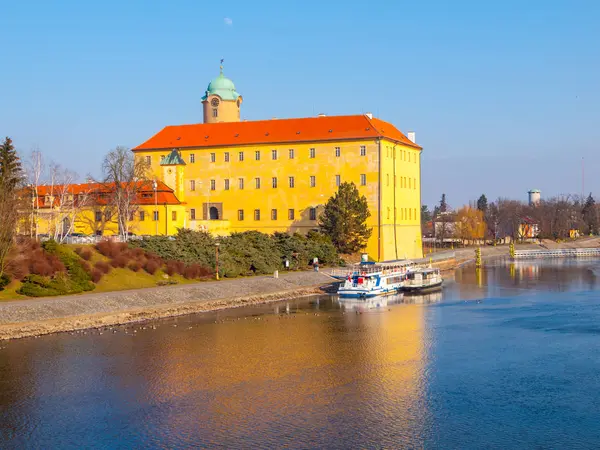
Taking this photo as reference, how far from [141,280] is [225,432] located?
32.5m

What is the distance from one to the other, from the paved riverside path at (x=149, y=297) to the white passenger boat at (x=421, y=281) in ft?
22.7

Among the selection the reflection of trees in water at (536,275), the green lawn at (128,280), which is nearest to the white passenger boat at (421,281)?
the reflection of trees in water at (536,275)

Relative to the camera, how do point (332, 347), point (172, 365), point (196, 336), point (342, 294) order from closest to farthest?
point (172, 365) < point (332, 347) < point (196, 336) < point (342, 294)

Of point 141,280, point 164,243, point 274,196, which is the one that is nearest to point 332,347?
point 141,280

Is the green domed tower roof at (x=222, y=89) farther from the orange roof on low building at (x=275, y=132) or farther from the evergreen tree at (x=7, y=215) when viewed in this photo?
the evergreen tree at (x=7, y=215)

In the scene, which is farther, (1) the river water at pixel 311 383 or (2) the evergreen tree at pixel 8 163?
(2) the evergreen tree at pixel 8 163

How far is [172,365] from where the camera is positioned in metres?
34.8

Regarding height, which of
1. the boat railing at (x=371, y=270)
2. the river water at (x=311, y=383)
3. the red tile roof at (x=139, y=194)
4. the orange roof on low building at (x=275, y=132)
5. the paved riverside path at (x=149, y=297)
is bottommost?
the river water at (x=311, y=383)

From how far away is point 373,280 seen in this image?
64.1 m

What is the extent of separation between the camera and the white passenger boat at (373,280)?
204 feet

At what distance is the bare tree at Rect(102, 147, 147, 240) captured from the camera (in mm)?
76456

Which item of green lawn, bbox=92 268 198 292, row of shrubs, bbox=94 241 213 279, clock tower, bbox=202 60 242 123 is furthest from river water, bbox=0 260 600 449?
clock tower, bbox=202 60 242 123

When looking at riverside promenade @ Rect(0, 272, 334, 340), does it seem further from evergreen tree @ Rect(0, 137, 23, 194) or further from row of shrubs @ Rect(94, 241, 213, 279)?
evergreen tree @ Rect(0, 137, 23, 194)

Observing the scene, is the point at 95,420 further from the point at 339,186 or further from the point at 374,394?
the point at 339,186
